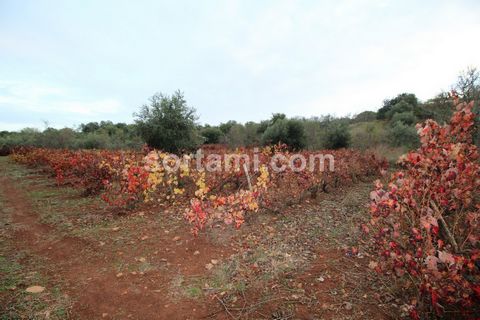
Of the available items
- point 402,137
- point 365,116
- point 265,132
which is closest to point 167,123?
point 265,132

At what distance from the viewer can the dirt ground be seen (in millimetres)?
2746

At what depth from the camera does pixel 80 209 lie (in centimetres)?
603

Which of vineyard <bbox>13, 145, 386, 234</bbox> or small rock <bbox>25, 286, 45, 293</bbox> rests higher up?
vineyard <bbox>13, 145, 386, 234</bbox>

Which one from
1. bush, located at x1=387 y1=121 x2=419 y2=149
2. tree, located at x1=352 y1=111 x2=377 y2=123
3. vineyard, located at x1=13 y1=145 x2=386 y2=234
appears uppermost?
tree, located at x1=352 y1=111 x2=377 y2=123

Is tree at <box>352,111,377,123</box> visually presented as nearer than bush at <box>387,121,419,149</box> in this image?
No

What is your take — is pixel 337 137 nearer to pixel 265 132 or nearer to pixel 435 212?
pixel 265 132

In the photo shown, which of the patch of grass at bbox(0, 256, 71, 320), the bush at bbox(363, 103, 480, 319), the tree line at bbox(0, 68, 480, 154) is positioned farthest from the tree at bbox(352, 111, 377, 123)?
the patch of grass at bbox(0, 256, 71, 320)

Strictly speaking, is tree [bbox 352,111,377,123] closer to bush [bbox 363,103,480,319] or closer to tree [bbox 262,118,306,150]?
tree [bbox 262,118,306,150]

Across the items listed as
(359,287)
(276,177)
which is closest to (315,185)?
(276,177)

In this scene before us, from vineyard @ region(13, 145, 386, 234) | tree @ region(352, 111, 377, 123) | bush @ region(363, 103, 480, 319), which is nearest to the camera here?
bush @ region(363, 103, 480, 319)

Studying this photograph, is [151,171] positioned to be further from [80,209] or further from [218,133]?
[218,133]

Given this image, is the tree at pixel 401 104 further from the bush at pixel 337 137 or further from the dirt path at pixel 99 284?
the dirt path at pixel 99 284

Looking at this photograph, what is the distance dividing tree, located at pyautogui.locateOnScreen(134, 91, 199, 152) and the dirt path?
1060cm

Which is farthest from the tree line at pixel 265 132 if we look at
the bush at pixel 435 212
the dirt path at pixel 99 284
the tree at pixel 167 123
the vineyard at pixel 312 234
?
the dirt path at pixel 99 284
